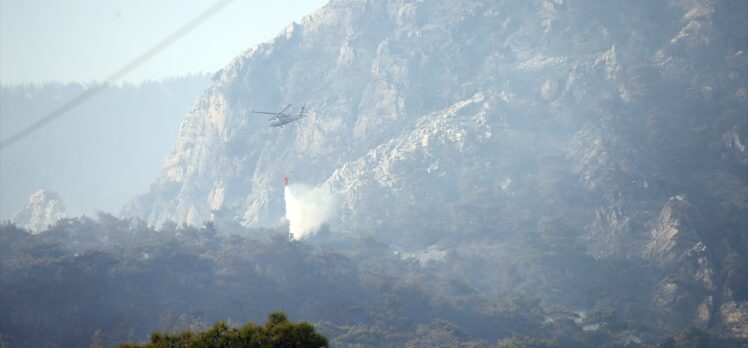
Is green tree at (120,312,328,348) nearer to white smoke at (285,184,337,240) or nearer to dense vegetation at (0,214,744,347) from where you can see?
dense vegetation at (0,214,744,347)

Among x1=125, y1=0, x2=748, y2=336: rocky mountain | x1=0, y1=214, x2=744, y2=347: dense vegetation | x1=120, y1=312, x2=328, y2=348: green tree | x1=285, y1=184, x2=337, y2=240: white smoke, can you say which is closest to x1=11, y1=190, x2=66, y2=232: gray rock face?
x1=125, y1=0, x2=748, y2=336: rocky mountain

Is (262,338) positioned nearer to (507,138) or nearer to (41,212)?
(507,138)

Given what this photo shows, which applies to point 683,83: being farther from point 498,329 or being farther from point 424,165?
point 498,329

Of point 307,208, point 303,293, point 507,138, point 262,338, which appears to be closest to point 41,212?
point 307,208

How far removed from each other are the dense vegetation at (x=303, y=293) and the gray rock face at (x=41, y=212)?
5459 centimetres

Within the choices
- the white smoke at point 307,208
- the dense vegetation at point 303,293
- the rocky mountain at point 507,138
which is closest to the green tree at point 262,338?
the dense vegetation at point 303,293

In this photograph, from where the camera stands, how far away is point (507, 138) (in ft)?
393

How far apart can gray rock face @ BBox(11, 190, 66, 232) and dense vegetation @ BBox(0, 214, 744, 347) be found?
5459cm

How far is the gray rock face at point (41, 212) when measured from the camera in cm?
15012

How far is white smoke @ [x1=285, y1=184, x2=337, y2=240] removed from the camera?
378ft

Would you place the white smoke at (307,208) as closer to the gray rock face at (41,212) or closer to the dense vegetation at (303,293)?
the dense vegetation at (303,293)

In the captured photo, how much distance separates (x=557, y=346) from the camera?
234 ft

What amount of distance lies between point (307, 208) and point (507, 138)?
34101mm

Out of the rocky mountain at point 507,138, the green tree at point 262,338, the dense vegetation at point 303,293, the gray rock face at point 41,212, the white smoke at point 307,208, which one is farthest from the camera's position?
the gray rock face at point 41,212
